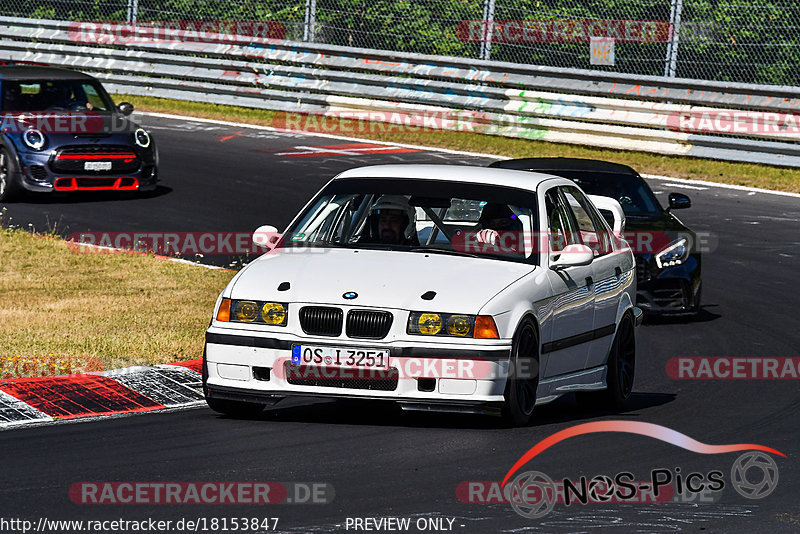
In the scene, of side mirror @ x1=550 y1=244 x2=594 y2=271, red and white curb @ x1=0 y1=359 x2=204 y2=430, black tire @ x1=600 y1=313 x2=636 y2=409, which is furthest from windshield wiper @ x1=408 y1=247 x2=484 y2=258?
red and white curb @ x1=0 y1=359 x2=204 y2=430

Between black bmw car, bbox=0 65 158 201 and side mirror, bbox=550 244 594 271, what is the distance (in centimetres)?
1050

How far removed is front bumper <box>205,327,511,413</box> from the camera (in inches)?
323

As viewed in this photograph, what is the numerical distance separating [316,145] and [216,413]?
51.7 ft

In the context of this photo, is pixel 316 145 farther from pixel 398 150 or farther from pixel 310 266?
pixel 310 266

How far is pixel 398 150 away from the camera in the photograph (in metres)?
23.8

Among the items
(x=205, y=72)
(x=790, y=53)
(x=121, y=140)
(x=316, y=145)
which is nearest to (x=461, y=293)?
(x=121, y=140)

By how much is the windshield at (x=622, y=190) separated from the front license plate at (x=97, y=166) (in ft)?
21.3

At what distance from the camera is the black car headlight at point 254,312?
840cm

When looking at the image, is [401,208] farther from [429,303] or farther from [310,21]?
[310,21]

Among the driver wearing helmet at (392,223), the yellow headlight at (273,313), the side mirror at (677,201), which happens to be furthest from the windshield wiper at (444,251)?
the side mirror at (677,201)

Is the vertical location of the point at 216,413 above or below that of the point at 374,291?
below

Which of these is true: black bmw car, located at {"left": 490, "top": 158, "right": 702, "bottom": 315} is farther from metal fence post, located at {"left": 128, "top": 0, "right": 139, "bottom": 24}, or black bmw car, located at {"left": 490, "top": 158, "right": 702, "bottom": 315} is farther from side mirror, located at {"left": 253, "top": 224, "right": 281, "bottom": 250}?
metal fence post, located at {"left": 128, "top": 0, "right": 139, "bottom": 24}

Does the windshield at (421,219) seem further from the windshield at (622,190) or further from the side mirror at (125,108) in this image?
the side mirror at (125,108)

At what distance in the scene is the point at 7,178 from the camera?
18.3m
